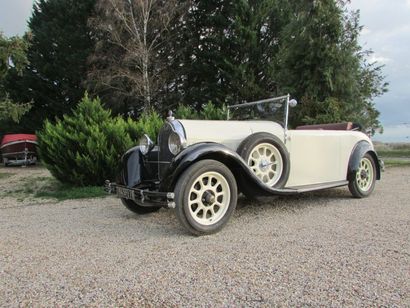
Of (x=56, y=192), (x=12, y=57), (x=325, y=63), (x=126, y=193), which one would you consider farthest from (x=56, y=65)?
(x=126, y=193)

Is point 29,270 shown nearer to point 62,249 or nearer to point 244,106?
point 62,249

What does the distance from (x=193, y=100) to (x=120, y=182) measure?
17.8 metres

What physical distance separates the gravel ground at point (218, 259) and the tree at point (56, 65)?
63.8 ft

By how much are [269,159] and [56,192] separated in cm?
517

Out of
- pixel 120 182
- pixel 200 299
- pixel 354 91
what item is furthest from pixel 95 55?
pixel 200 299

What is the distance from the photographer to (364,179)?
6500 mm

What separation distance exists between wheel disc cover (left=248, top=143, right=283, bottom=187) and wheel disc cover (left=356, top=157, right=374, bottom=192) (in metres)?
1.91

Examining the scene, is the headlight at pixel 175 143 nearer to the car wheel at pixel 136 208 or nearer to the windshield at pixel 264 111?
the car wheel at pixel 136 208

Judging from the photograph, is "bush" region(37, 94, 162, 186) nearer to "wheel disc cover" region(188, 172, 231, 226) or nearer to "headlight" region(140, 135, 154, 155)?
"headlight" region(140, 135, 154, 155)

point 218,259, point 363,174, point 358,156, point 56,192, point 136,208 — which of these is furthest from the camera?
point 56,192

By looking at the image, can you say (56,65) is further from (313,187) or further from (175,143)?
(313,187)

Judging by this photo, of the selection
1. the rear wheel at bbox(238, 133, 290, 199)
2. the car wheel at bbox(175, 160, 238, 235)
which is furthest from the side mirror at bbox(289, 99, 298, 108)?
the car wheel at bbox(175, 160, 238, 235)

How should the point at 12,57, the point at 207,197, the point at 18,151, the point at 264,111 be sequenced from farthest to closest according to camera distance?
1. the point at 18,151
2. the point at 12,57
3. the point at 264,111
4. the point at 207,197

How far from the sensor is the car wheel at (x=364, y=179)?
6.24 meters
